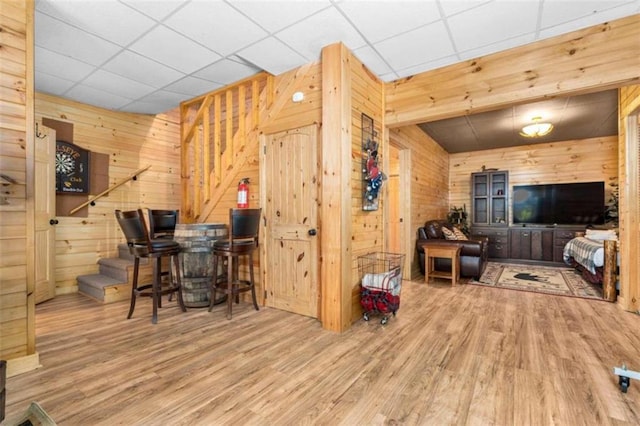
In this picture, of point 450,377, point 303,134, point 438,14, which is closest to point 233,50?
point 303,134

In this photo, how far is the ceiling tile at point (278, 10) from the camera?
2.21 metres

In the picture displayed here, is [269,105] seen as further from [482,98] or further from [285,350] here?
[285,350]

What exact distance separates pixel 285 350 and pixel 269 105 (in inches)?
103

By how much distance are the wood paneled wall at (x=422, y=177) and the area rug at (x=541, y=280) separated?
4.45 ft

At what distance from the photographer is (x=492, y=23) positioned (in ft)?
7.98

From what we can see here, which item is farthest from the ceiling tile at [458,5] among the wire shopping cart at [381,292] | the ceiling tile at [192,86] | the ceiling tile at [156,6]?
the ceiling tile at [192,86]

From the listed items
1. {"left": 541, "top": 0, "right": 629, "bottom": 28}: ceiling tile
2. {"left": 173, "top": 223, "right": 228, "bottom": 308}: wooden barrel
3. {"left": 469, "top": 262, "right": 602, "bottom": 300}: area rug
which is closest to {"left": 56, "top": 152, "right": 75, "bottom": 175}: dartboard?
{"left": 173, "top": 223, "right": 228, "bottom": 308}: wooden barrel

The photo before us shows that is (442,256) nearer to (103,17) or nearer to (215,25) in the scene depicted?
(215,25)

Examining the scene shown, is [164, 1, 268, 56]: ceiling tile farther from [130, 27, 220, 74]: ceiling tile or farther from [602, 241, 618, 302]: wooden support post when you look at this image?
[602, 241, 618, 302]: wooden support post

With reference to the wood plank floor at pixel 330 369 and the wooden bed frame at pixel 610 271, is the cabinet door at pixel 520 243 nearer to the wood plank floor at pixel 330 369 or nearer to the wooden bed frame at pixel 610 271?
the wooden bed frame at pixel 610 271

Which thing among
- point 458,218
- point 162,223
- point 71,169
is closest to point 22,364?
point 162,223

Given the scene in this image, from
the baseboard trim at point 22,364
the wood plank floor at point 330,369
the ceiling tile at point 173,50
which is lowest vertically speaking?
the wood plank floor at point 330,369

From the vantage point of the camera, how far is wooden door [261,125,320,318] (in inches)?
120

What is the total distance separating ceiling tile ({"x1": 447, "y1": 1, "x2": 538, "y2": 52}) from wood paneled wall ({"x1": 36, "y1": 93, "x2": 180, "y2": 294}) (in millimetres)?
4622
